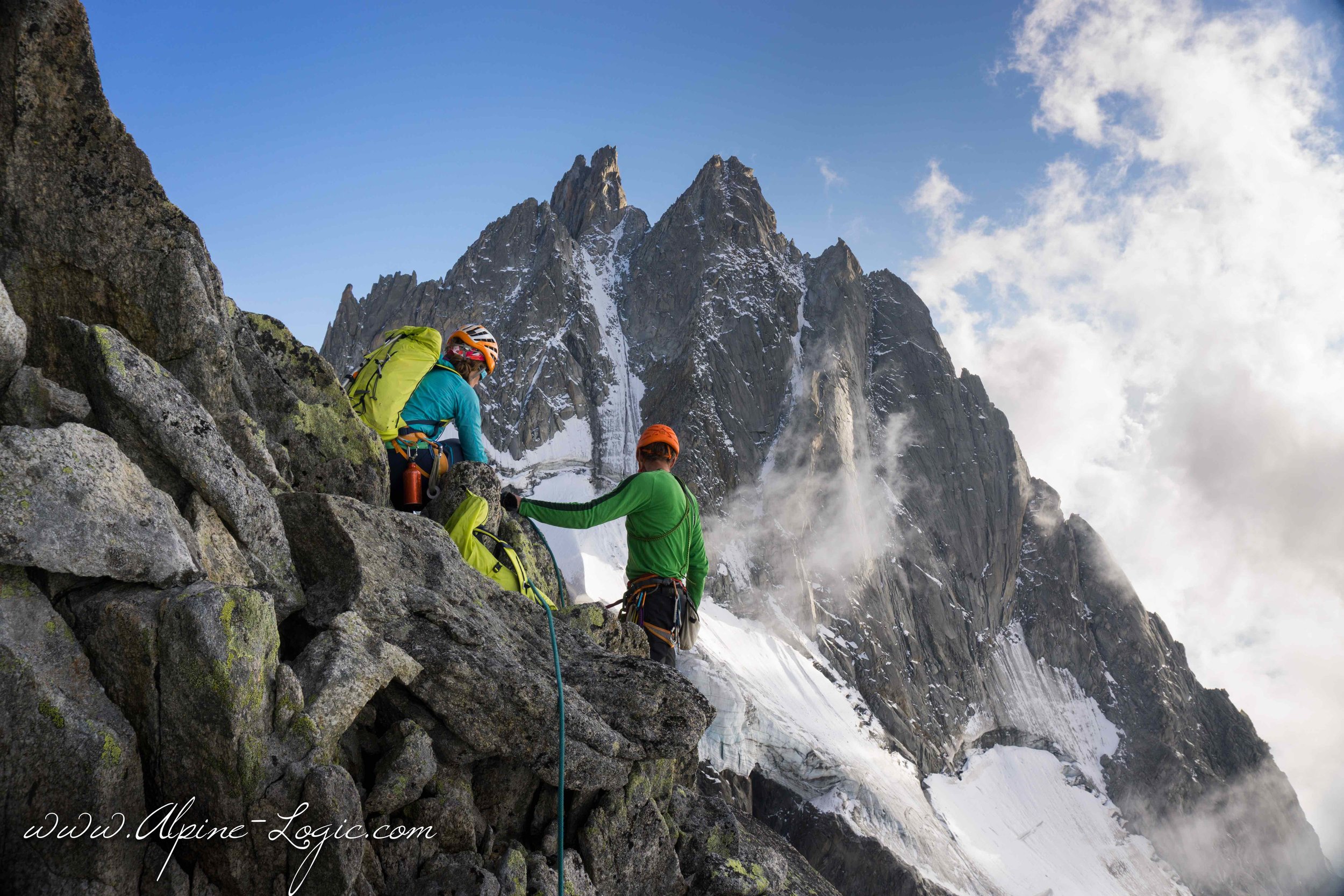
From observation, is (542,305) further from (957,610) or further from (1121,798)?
(1121,798)

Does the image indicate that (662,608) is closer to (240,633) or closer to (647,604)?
(647,604)

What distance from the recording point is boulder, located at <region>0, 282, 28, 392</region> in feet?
12.9

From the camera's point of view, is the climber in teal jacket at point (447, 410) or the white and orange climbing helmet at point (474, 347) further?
the white and orange climbing helmet at point (474, 347)

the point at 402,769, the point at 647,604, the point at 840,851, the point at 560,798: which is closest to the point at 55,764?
the point at 402,769

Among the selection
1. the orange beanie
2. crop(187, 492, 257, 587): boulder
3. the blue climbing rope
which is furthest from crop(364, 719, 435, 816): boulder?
the orange beanie

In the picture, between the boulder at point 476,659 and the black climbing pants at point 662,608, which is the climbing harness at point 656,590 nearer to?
the black climbing pants at point 662,608

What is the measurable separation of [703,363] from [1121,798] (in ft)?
266

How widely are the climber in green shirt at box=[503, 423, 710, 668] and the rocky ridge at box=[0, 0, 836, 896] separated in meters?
1.32

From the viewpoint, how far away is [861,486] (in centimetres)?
9644

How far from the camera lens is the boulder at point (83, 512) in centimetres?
339

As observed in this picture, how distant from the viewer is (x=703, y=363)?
92.5 m

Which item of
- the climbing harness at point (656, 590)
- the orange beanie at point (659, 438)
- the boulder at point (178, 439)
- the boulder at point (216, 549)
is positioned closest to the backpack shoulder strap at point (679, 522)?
the climbing harness at point (656, 590)

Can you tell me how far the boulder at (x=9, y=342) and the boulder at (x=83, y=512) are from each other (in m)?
0.65

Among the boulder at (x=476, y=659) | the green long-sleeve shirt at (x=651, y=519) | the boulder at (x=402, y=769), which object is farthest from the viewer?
the green long-sleeve shirt at (x=651, y=519)
